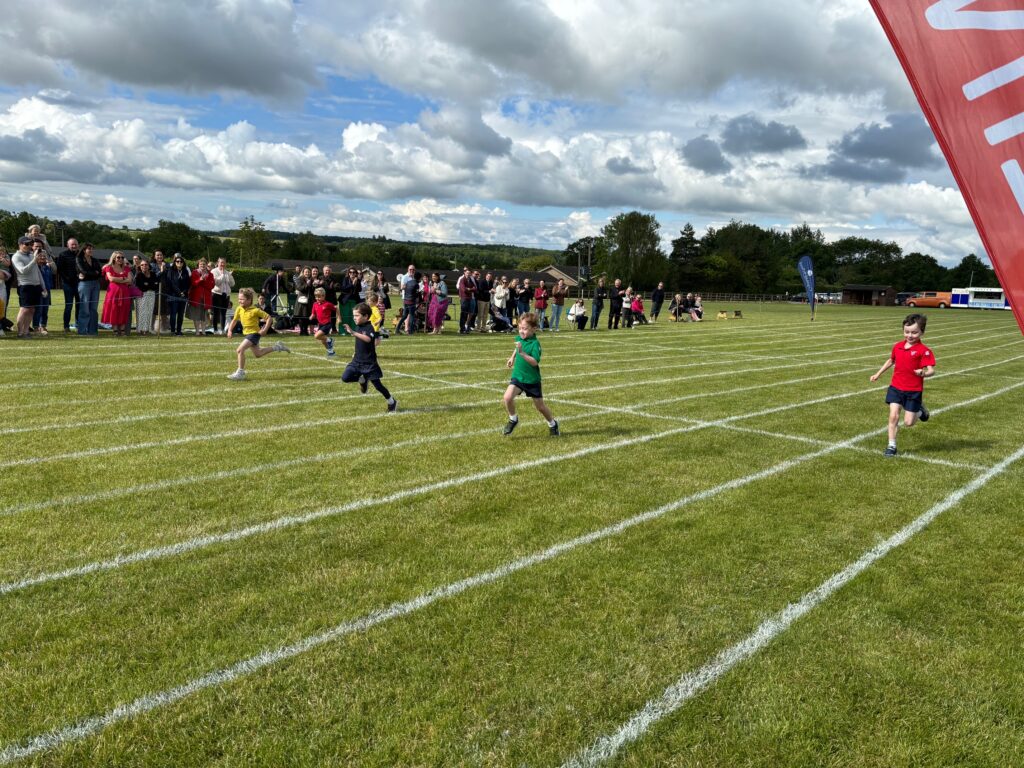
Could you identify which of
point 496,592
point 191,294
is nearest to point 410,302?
point 191,294

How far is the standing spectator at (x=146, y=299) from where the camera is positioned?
17094mm

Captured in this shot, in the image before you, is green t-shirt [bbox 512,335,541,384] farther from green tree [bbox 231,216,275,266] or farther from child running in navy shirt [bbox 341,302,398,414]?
green tree [bbox 231,216,275,266]

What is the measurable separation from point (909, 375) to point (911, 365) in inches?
4.8

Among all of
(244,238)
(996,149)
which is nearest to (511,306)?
(996,149)

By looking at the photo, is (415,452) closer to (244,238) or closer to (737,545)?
(737,545)

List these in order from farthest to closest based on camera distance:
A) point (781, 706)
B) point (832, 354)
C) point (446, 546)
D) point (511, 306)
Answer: point (511, 306), point (832, 354), point (446, 546), point (781, 706)

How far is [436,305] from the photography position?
22.2 meters

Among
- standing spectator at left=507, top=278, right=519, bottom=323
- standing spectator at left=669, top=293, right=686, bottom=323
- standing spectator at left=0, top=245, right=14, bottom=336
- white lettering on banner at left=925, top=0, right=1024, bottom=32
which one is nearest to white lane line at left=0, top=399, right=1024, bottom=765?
white lettering on banner at left=925, top=0, right=1024, bottom=32

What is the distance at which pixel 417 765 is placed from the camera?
2.79m

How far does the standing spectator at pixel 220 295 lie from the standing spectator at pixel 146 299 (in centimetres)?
148

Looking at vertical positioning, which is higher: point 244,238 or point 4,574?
point 244,238

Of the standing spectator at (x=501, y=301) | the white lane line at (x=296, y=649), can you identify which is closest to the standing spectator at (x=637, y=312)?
the standing spectator at (x=501, y=301)

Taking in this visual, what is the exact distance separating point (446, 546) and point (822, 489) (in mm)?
3943

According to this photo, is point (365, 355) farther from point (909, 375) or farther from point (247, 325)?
point (909, 375)
